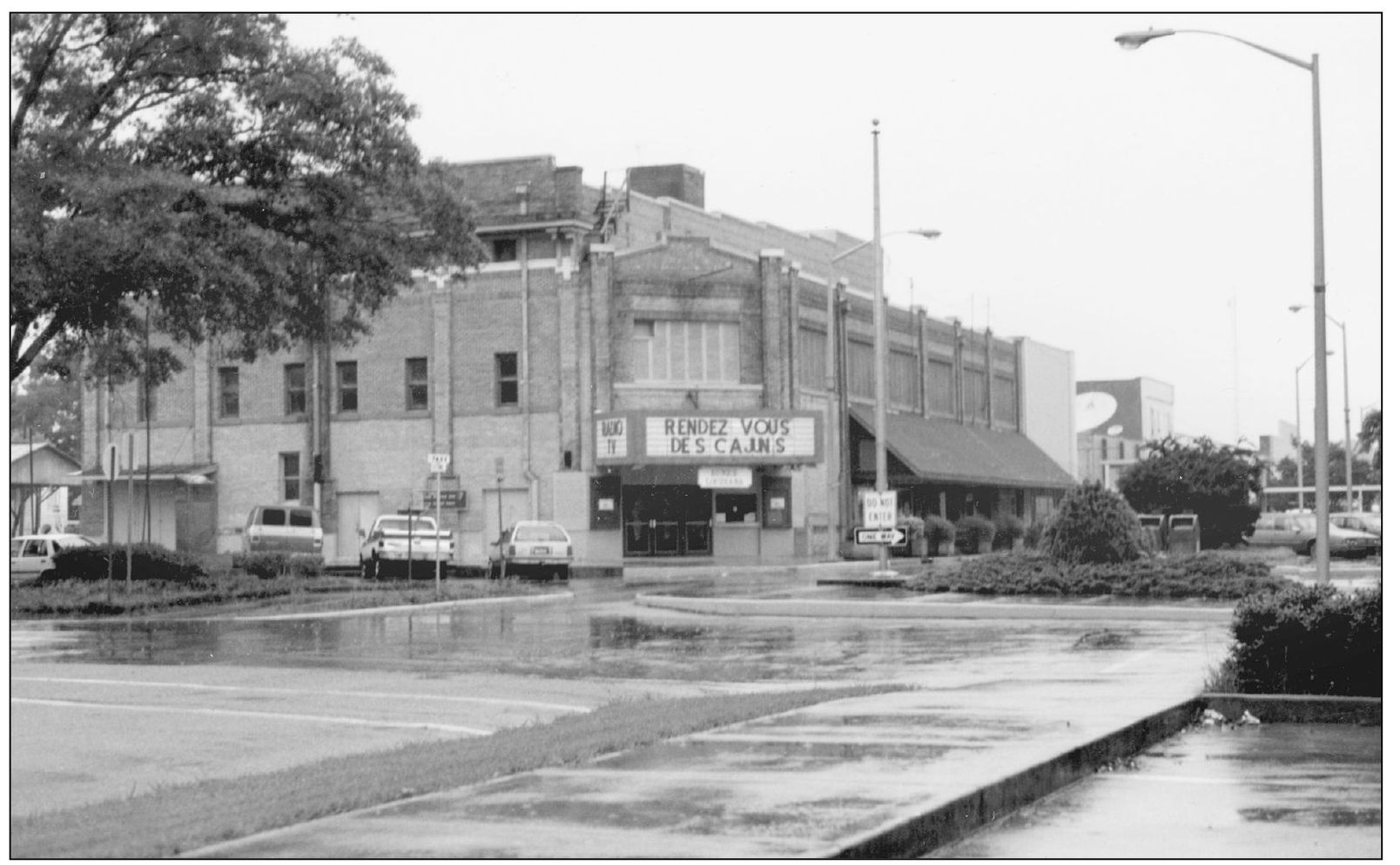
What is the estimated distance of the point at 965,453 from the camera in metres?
68.1

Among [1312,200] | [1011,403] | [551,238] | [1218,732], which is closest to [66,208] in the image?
[1312,200]

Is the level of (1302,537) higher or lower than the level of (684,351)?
lower

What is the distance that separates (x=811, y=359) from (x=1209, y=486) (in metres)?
13.2

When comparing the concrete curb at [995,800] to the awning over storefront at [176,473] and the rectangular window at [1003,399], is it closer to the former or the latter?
the awning over storefront at [176,473]

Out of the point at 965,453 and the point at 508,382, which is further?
the point at 965,453

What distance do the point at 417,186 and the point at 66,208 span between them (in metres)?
7.52

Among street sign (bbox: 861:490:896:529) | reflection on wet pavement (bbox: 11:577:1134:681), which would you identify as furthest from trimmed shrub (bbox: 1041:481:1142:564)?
reflection on wet pavement (bbox: 11:577:1134:681)

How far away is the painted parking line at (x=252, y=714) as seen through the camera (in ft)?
45.4

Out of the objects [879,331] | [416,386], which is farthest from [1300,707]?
[416,386]

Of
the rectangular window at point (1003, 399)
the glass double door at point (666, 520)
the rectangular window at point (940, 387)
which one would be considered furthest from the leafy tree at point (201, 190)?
the rectangular window at point (1003, 399)

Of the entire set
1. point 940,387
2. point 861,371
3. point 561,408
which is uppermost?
point 861,371

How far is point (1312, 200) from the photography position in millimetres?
20953

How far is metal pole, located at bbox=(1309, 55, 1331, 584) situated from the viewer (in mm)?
19219

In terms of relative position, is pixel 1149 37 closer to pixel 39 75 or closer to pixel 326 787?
pixel 326 787
